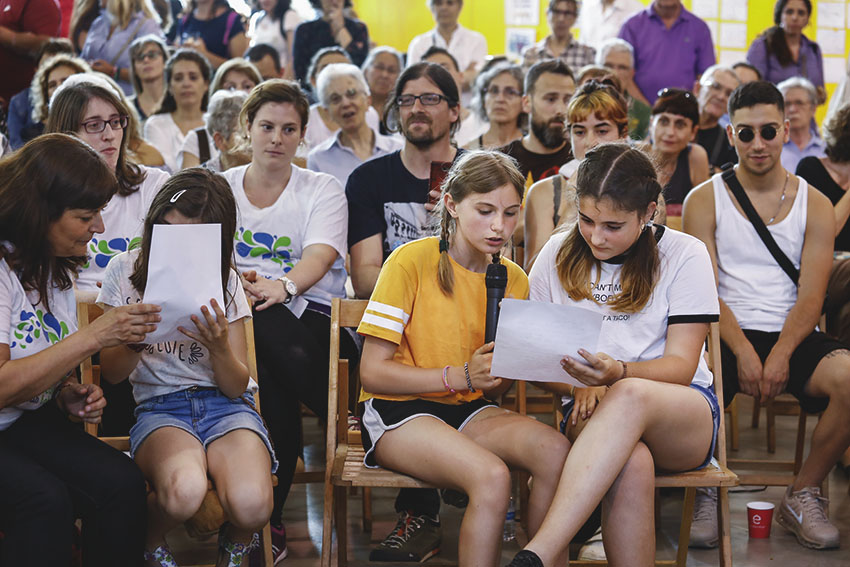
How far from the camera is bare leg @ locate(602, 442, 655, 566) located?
7.94 ft

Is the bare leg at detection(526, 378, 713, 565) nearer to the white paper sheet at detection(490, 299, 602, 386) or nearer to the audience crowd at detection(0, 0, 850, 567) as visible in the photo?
the audience crowd at detection(0, 0, 850, 567)

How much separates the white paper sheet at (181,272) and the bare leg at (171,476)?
286mm

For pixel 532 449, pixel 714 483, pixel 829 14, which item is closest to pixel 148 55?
pixel 532 449

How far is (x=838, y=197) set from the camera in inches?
165

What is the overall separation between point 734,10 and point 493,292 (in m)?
7.97

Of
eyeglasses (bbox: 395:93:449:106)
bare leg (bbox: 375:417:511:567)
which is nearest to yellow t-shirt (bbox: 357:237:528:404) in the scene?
bare leg (bbox: 375:417:511:567)

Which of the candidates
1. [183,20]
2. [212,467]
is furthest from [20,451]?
[183,20]

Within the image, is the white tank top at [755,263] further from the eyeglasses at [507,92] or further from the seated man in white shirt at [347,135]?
the seated man in white shirt at [347,135]

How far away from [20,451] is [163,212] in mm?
723

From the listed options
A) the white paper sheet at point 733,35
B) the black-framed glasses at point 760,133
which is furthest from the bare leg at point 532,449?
the white paper sheet at point 733,35

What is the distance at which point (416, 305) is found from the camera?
9.02ft

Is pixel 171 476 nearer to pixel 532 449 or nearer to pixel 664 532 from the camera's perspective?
pixel 532 449

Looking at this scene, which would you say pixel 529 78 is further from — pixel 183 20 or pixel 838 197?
pixel 183 20

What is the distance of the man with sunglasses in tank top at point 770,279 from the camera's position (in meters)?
3.31
